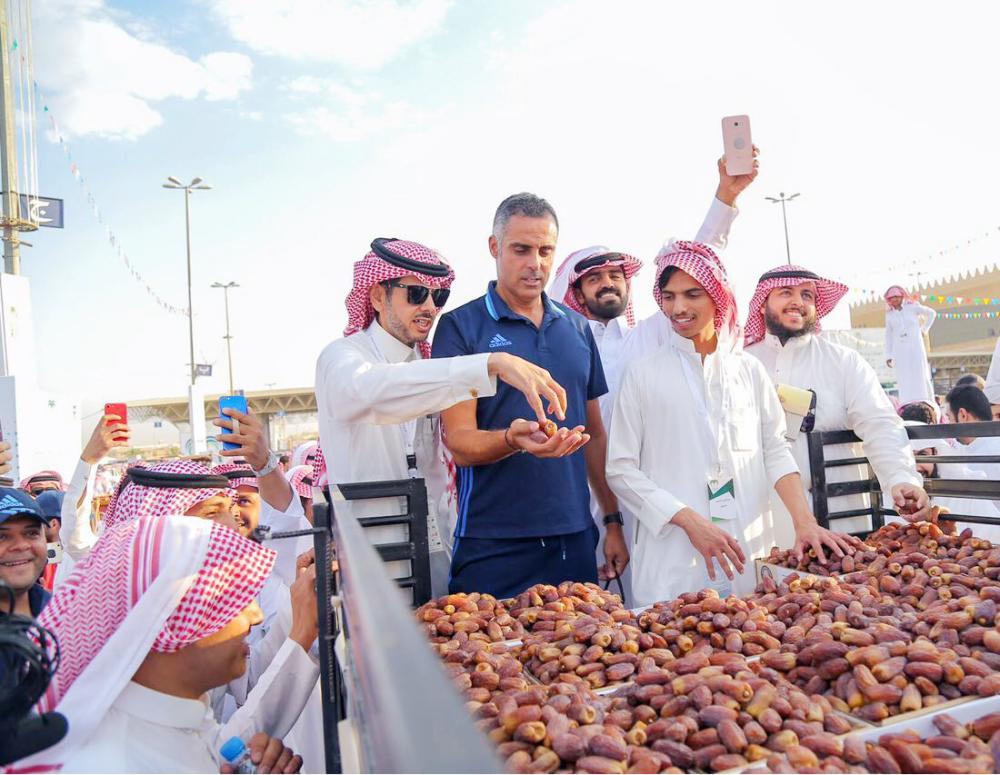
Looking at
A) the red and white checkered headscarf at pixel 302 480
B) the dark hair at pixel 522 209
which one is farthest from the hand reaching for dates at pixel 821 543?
the red and white checkered headscarf at pixel 302 480

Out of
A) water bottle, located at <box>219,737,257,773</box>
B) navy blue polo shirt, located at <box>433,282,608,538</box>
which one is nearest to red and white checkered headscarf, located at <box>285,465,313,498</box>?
navy blue polo shirt, located at <box>433,282,608,538</box>

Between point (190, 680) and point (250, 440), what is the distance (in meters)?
1.51

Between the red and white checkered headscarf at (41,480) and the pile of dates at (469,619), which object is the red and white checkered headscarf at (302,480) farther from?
the red and white checkered headscarf at (41,480)

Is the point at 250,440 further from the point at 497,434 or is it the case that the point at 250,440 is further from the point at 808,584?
the point at 808,584

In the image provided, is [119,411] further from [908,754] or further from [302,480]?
[908,754]

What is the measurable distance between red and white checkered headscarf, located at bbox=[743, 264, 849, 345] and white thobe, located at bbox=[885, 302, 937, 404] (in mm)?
8607

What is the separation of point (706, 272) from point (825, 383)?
124 cm

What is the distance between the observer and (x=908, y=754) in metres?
1.36

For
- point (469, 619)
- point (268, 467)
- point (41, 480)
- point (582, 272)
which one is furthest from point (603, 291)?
point (41, 480)

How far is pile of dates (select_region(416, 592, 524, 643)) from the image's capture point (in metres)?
2.17

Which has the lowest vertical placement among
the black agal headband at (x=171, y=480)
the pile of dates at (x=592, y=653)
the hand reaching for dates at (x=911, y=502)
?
the pile of dates at (x=592, y=653)

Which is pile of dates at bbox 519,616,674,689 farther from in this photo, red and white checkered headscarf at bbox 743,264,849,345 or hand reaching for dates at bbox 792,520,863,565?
red and white checkered headscarf at bbox 743,264,849,345

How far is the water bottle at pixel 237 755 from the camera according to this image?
73.6 inches

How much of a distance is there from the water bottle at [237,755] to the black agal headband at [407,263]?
1690 millimetres
